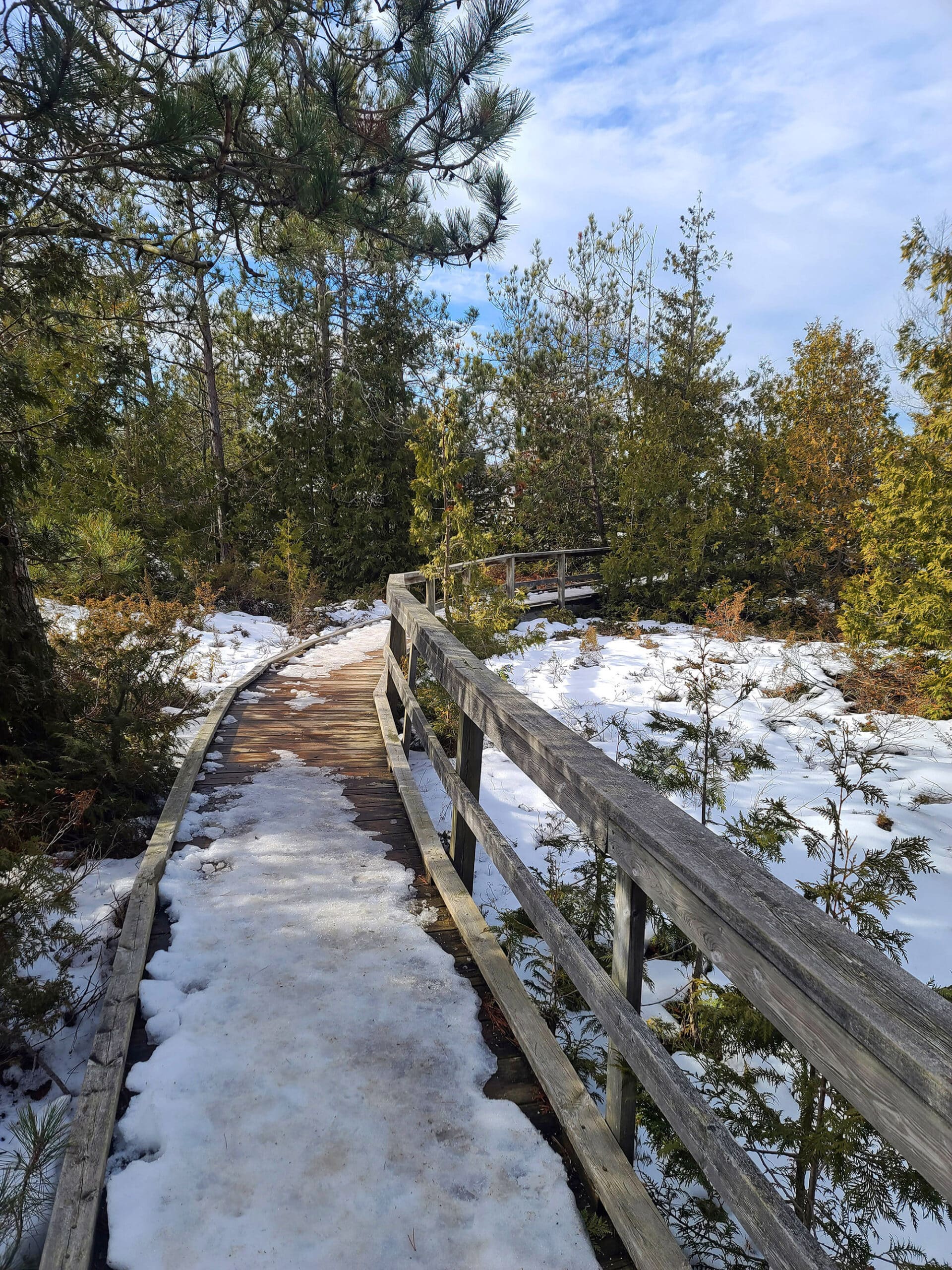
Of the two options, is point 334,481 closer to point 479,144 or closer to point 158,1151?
point 479,144

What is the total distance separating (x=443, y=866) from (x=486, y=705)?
1.07 metres

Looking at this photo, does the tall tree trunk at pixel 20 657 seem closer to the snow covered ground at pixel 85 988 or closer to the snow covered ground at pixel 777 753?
the snow covered ground at pixel 85 988

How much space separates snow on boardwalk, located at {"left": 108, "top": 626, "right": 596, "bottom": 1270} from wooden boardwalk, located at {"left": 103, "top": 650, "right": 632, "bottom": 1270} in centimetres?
5

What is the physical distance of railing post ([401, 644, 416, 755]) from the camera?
5605 mm

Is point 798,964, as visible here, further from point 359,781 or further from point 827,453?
point 827,453

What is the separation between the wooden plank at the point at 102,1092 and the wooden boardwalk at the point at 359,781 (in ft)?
0.21

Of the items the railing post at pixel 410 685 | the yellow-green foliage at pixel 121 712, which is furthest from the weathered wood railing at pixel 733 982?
the yellow-green foliage at pixel 121 712

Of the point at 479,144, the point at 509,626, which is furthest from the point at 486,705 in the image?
the point at 509,626

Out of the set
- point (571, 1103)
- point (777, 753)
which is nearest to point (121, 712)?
point (571, 1103)

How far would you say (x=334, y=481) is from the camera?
1862 cm

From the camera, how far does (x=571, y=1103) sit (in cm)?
209

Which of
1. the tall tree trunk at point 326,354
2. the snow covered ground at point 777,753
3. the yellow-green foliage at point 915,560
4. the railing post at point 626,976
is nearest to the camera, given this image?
the railing post at point 626,976

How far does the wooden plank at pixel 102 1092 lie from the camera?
1.74 meters

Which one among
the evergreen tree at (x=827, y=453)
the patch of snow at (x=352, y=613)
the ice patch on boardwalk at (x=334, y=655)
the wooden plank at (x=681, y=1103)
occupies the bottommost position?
the ice patch on boardwalk at (x=334, y=655)
